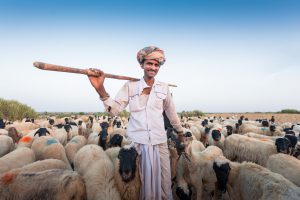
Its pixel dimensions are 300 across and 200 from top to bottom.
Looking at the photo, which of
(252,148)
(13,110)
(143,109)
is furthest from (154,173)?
(13,110)

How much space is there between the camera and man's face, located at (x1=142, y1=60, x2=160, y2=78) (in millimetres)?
3531

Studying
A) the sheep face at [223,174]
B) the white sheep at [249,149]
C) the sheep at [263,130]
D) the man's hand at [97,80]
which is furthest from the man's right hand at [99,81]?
the sheep at [263,130]

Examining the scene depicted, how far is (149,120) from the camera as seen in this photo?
11.6 ft

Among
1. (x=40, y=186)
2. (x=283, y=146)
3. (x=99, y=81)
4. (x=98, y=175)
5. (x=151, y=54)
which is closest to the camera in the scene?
(x=99, y=81)

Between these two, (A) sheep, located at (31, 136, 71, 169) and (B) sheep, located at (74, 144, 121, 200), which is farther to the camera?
(A) sheep, located at (31, 136, 71, 169)

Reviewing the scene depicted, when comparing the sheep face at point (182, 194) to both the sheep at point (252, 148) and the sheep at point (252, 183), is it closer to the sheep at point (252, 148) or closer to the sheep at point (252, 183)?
the sheep at point (252, 183)

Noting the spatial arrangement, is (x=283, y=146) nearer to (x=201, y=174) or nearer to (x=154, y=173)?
(x=201, y=174)

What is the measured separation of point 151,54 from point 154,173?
62.5 inches

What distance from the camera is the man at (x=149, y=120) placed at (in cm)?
351

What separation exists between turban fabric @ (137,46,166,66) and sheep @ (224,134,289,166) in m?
5.42

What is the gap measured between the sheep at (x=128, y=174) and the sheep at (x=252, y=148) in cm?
484

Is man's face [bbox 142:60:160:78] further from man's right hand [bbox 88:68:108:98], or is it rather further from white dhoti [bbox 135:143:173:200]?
white dhoti [bbox 135:143:173:200]

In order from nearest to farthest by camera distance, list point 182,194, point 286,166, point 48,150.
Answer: point 286,166
point 182,194
point 48,150

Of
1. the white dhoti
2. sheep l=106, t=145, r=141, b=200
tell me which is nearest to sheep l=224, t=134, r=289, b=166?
sheep l=106, t=145, r=141, b=200
